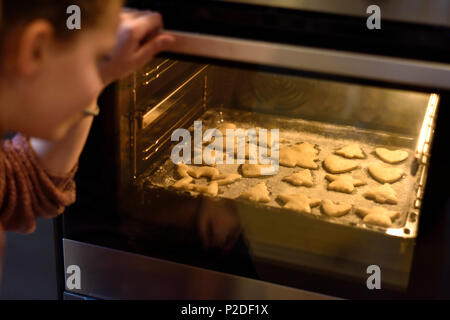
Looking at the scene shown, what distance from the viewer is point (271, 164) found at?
3.82ft

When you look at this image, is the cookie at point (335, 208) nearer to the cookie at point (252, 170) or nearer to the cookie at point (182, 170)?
the cookie at point (252, 170)

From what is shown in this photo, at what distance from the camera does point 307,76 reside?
0.90 meters

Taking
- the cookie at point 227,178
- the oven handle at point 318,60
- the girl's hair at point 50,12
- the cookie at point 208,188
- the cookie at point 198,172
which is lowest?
the cookie at point 208,188

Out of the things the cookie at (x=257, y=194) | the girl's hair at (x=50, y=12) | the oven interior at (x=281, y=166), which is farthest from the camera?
the cookie at (x=257, y=194)

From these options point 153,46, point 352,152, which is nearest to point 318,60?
point 153,46

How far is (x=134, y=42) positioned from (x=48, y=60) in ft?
0.68

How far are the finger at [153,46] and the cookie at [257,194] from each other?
33cm

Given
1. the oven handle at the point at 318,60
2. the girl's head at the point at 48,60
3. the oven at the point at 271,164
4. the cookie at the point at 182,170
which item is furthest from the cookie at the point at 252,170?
the girl's head at the point at 48,60

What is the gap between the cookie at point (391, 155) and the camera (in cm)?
112

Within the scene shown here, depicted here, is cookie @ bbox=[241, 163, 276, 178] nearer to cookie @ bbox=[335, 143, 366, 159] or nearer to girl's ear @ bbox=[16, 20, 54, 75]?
cookie @ bbox=[335, 143, 366, 159]

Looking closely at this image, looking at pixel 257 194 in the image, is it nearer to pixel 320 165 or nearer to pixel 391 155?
pixel 320 165
